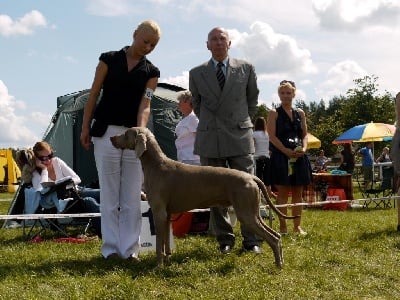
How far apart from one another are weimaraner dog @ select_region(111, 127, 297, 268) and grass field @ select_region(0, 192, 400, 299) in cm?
31

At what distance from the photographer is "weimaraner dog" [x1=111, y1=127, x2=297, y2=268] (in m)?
4.81

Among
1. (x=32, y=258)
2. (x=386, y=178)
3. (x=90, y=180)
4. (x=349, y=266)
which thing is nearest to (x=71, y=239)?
(x=32, y=258)

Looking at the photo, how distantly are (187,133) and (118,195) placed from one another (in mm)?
2466

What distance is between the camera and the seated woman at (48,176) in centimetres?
723

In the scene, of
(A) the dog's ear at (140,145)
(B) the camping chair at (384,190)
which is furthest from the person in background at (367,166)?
(A) the dog's ear at (140,145)

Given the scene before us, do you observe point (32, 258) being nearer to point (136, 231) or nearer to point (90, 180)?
point (136, 231)

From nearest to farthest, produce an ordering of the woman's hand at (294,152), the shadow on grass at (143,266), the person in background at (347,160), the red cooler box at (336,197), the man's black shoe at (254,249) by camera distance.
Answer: the shadow on grass at (143,266) < the man's black shoe at (254,249) < the woman's hand at (294,152) < the red cooler box at (336,197) < the person in background at (347,160)

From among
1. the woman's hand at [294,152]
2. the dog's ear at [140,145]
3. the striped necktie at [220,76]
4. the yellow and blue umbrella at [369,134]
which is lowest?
the woman's hand at [294,152]

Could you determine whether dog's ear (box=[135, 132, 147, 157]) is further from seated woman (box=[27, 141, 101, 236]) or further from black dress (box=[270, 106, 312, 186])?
seated woman (box=[27, 141, 101, 236])

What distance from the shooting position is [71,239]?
272 inches

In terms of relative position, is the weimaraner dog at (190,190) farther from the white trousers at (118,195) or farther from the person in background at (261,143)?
the person in background at (261,143)

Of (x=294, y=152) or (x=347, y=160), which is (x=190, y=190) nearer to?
(x=294, y=152)

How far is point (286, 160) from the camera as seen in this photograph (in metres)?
6.75

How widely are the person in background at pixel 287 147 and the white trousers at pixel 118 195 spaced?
2.19 m
